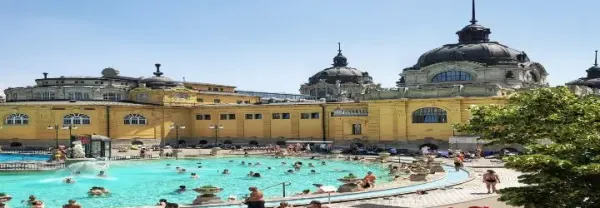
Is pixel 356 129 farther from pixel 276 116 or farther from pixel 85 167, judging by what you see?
pixel 85 167

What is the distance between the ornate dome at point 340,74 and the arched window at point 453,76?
26.8 m

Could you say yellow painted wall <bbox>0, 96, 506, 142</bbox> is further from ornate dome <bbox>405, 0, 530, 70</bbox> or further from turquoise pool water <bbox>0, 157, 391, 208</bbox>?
turquoise pool water <bbox>0, 157, 391, 208</bbox>

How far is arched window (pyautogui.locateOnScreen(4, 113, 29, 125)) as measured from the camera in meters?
62.2

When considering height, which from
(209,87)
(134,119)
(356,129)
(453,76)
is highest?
(209,87)

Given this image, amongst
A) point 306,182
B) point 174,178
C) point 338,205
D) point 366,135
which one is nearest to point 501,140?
point 338,205

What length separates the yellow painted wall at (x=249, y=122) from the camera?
51.2 metres

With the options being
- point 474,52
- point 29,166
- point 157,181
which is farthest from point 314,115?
point 29,166

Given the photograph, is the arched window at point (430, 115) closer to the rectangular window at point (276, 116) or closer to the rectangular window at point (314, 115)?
the rectangular window at point (314, 115)

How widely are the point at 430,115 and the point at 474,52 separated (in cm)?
901

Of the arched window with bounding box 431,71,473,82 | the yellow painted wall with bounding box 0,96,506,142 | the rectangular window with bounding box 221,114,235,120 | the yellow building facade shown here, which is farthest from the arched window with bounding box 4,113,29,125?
the arched window with bounding box 431,71,473,82

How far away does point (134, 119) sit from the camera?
214ft

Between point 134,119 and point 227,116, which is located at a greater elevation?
point 227,116

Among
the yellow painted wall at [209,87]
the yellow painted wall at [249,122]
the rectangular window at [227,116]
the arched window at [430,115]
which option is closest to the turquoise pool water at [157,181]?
the yellow painted wall at [249,122]

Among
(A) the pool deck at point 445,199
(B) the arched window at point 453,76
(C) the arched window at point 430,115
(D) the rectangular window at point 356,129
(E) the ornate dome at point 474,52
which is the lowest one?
(A) the pool deck at point 445,199
